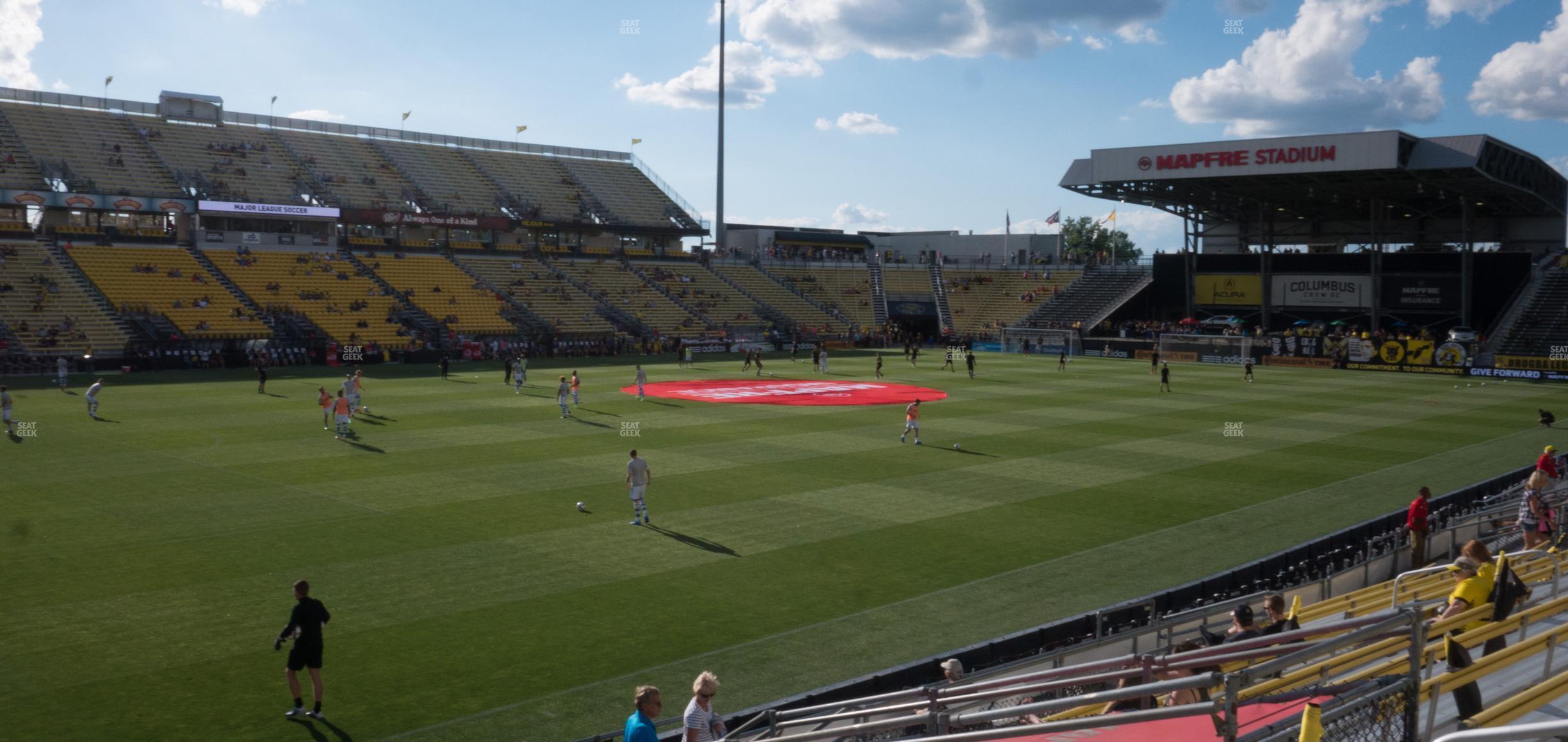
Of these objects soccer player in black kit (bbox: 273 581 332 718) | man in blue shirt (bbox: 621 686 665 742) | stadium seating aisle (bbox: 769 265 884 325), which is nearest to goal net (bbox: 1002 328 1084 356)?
stadium seating aisle (bbox: 769 265 884 325)

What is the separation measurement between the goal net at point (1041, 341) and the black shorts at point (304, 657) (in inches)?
2727

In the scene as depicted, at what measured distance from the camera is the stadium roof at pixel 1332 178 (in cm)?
5866

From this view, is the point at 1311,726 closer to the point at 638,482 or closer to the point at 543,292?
the point at 638,482

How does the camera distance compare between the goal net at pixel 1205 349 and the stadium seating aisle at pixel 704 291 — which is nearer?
the goal net at pixel 1205 349

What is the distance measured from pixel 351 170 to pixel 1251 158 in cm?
6276

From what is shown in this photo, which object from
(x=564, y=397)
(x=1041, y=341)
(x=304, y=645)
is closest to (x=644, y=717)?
(x=304, y=645)

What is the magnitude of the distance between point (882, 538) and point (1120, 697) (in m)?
14.2

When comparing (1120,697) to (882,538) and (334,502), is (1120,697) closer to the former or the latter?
(882,538)

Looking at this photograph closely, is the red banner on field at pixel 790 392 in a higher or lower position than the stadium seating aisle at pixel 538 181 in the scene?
lower

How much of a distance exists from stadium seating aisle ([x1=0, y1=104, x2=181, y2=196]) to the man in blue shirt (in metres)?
69.2

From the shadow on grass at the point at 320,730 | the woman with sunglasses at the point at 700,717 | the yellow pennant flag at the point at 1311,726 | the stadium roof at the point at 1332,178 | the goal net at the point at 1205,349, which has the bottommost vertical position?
the shadow on grass at the point at 320,730

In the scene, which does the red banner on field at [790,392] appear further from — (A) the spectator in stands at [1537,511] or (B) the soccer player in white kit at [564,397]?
(A) the spectator in stands at [1537,511]

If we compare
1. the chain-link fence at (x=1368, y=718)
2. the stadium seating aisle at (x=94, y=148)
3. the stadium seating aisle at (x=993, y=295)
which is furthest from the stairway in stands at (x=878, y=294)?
the chain-link fence at (x=1368, y=718)

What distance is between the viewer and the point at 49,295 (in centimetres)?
5466
